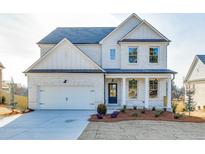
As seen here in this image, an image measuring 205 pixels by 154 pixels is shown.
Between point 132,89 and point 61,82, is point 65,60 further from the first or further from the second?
point 132,89

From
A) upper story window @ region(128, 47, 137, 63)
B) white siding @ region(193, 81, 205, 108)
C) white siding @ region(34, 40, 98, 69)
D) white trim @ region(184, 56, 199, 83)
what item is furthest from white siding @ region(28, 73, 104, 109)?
white trim @ region(184, 56, 199, 83)

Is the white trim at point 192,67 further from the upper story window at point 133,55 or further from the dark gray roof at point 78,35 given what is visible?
the dark gray roof at point 78,35

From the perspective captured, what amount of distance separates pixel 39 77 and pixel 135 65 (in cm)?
933

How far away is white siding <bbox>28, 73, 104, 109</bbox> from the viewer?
66.5 ft

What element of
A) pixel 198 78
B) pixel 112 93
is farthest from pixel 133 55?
pixel 198 78

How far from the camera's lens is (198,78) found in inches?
1120

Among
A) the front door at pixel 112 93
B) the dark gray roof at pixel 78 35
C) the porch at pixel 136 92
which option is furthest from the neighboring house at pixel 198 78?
the dark gray roof at pixel 78 35

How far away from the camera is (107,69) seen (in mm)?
22422

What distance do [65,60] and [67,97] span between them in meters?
3.41

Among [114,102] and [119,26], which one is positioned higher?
[119,26]

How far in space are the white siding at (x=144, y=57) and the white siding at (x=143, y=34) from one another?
732mm

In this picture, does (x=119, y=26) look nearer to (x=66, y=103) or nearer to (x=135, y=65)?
(x=135, y=65)
